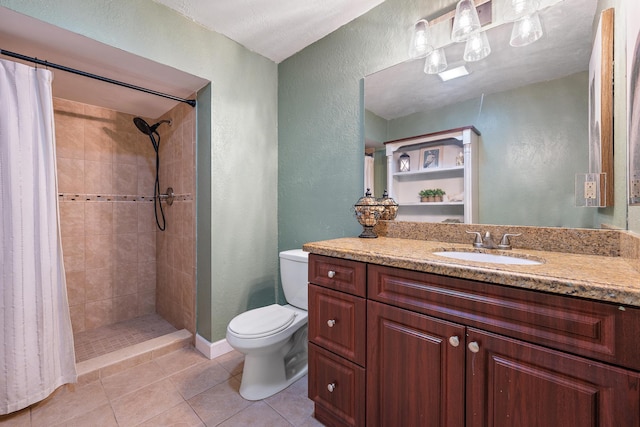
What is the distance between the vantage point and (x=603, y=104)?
1.08 m

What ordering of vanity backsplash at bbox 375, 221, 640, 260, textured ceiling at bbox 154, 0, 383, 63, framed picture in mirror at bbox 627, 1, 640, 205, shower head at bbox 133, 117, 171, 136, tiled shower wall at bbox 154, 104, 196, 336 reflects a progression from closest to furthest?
framed picture in mirror at bbox 627, 1, 640, 205 < vanity backsplash at bbox 375, 221, 640, 260 < textured ceiling at bbox 154, 0, 383, 63 < tiled shower wall at bbox 154, 104, 196, 336 < shower head at bbox 133, 117, 171, 136

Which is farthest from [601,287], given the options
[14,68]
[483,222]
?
[14,68]

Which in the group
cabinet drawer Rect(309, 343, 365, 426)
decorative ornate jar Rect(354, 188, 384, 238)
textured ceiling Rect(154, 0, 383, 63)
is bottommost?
cabinet drawer Rect(309, 343, 365, 426)

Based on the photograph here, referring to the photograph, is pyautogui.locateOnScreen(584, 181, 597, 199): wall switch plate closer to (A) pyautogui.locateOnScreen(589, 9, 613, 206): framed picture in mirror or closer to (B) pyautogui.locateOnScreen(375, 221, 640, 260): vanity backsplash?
(A) pyautogui.locateOnScreen(589, 9, 613, 206): framed picture in mirror

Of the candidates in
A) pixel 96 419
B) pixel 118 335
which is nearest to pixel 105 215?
pixel 118 335

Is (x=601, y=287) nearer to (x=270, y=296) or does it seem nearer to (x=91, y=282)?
(x=270, y=296)

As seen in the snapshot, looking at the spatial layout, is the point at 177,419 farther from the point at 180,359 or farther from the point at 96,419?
the point at 180,359

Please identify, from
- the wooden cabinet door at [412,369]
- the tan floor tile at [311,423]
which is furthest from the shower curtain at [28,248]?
the wooden cabinet door at [412,369]

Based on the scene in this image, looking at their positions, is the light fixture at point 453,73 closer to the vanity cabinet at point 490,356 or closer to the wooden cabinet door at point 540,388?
the vanity cabinet at point 490,356

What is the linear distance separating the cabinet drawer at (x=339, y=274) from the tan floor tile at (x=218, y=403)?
0.85 metres

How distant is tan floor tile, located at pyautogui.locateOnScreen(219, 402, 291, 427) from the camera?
4.49ft

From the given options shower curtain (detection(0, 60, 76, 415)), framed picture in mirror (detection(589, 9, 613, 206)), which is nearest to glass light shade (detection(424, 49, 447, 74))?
framed picture in mirror (detection(589, 9, 613, 206))

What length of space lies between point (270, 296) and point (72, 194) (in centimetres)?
194

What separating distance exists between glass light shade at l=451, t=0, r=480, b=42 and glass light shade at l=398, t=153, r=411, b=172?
0.66 m
